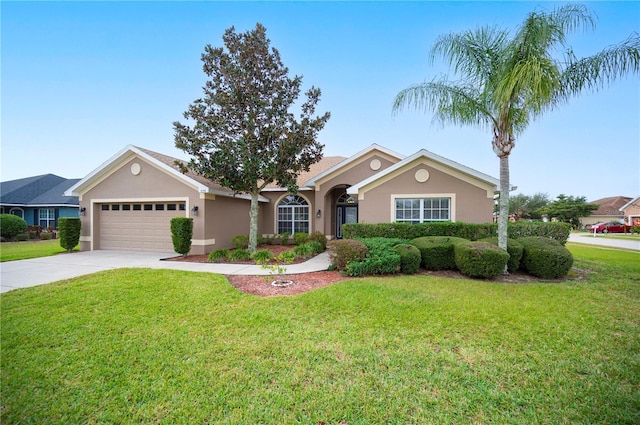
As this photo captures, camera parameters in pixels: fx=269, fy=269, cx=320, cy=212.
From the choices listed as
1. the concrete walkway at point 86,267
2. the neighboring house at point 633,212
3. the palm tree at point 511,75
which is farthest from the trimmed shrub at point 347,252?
the neighboring house at point 633,212

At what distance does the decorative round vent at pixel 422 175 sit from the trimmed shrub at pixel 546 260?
447 cm

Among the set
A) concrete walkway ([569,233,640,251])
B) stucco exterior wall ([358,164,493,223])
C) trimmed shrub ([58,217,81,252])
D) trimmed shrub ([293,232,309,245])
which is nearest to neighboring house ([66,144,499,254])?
stucco exterior wall ([358,164,493,223])

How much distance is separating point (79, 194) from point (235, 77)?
Result: 36.3 ft

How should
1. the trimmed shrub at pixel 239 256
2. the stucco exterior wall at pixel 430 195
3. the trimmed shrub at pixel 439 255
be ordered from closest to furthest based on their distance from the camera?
the trimmed shrub at pixel 439 255
the trimmed shrub at pixel 239 256
the stucco exterior wall at pixel 430 195

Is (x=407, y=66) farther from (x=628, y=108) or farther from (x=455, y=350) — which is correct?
(x=455, y=350)

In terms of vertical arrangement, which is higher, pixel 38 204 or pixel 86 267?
pixel 38 204

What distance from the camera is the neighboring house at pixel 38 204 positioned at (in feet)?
73.3

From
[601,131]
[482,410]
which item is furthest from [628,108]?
[482,410]

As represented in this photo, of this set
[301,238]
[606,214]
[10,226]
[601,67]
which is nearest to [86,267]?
[301,238]

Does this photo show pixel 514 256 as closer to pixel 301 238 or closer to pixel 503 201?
pixel 503 201

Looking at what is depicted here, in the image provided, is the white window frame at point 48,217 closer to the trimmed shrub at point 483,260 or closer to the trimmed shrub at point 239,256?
the trimmed shrub at point 239,256

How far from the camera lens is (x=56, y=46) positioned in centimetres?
905

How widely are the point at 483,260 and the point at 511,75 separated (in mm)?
5142

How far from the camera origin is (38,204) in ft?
73.4
